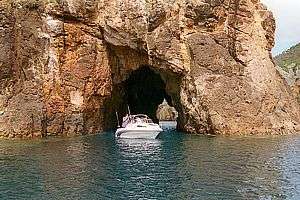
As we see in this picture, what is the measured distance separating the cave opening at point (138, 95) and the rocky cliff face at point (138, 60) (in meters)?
7.00

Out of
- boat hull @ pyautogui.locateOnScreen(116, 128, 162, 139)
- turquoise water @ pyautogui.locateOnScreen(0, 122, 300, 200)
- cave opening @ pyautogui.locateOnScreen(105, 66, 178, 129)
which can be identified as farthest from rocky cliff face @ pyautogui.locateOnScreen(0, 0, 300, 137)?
turquoise water @ pyautogui.locateOnScreen(0, 122, 300, 200)

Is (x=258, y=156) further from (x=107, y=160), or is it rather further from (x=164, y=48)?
(x=164, y=48)

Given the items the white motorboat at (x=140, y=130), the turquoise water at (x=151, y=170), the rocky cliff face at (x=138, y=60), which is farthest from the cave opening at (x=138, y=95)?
the turquoise water at (x=151, y=170)

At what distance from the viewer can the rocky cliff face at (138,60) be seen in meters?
62.6

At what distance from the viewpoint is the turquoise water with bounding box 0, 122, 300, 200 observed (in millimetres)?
28797

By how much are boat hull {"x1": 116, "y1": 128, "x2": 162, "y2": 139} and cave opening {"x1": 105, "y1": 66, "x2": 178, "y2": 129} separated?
1182 centimetres

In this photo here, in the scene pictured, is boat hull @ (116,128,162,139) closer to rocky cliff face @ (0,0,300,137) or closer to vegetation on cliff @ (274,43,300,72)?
rocky cliff face @ (0,0,300,137)

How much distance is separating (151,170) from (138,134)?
25.3 m

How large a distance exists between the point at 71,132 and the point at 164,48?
16.5 meters

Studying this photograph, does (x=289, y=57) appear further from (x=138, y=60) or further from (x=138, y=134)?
(x=138, y=134)

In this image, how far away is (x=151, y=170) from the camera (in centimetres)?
3588

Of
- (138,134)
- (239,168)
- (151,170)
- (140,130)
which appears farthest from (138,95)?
(239,168)

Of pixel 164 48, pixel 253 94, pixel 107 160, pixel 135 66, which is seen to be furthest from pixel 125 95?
pixel 107 160

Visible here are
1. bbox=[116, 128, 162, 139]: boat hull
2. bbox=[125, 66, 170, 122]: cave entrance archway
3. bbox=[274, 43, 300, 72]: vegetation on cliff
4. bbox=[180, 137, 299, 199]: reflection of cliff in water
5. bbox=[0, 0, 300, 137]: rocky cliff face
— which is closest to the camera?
bbox=[180, 137, 299, 199]: reflection of cliff in water
